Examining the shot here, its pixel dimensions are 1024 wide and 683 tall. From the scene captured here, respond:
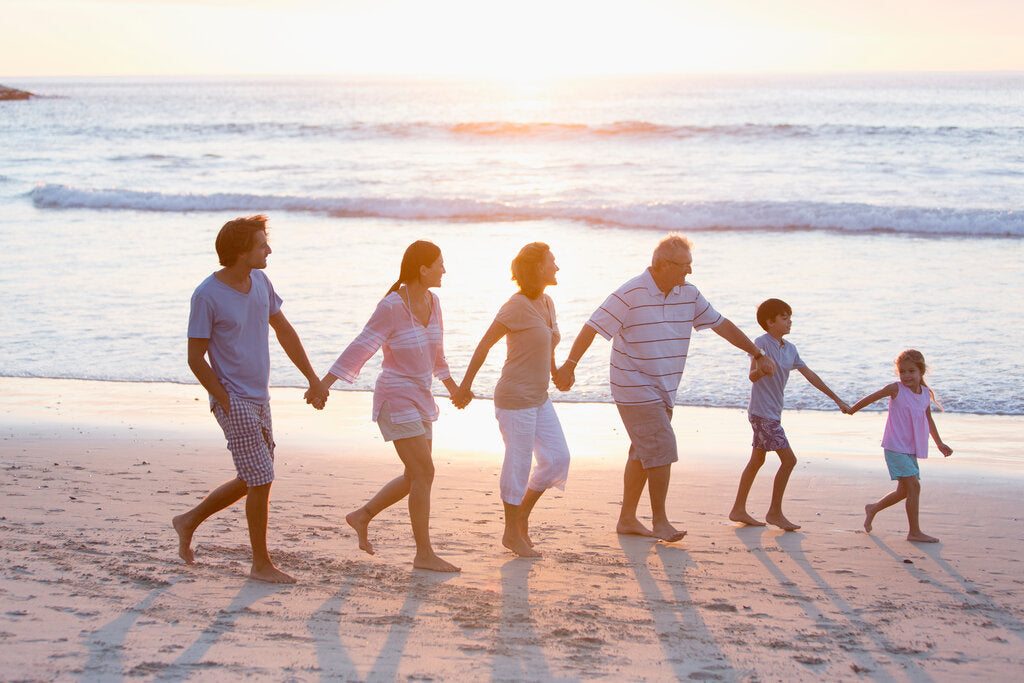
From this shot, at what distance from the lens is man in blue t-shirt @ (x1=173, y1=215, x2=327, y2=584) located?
4.13 m

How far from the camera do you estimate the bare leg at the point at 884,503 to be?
212 inches

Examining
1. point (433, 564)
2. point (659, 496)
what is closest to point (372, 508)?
point (433, 564)

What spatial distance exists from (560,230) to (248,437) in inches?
696

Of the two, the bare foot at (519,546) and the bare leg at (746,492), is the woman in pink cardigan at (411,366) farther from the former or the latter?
the bare leg at (746,492)

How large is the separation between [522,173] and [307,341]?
22.3 meters

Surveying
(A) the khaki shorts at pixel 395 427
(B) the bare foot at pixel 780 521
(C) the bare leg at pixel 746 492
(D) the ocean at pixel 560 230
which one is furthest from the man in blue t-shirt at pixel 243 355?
(D) the ocean at pixel 560 230

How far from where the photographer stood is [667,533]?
202 inches

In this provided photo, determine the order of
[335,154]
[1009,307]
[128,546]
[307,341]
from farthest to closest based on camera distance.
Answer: [335,154] → [1009,307] → [307,341] → [128,546]

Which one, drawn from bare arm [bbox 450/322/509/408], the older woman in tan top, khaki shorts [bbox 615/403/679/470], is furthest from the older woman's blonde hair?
khaki shorts [bbox 615/403/679/470]

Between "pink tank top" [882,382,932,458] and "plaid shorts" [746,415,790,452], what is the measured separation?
0.55 metres

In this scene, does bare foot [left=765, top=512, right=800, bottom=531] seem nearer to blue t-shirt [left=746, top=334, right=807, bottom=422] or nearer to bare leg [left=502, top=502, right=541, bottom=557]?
blue t-shirt [left=746, top=334, right=807, bottom=422]

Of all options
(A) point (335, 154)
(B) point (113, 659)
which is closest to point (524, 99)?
(A) point (335, 154)

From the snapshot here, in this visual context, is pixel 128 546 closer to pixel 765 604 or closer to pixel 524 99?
pixel 765 604

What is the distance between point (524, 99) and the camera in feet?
282
